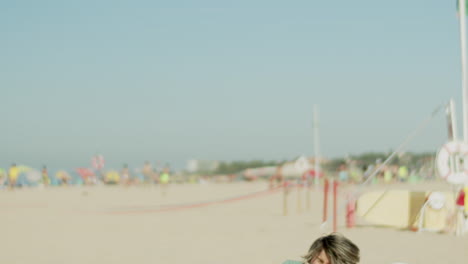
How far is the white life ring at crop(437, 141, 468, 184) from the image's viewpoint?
368 inches

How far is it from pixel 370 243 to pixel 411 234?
139cm

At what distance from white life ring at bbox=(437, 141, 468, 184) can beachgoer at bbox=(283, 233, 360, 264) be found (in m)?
7.57

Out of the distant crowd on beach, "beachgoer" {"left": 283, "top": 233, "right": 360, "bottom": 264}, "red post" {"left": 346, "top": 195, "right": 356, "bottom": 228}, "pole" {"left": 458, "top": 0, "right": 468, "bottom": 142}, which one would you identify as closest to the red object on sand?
"pole" {"left": 458, "top": 0, "right": 468, "bottom": 142}

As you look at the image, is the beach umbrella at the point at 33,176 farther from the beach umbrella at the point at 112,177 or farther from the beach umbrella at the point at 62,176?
the beach umbrella at the point at 112,177

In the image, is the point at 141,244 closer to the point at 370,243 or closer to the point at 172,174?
the point at 370,243

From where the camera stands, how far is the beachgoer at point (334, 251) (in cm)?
241

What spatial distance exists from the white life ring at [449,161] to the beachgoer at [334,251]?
7566 millimetres

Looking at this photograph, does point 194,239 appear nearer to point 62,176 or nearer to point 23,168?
point 23,168

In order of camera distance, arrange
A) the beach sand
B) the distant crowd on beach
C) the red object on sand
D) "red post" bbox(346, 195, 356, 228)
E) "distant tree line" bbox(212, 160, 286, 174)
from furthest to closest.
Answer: "distant tree line" bbox(212, 160, 286, 174)
the distant crowd on beach
"red post" bbox(346, 195, 356, 228)
the red object on sand
the beach sand

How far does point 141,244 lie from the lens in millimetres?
8695

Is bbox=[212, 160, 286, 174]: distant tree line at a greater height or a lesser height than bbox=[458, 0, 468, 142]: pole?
lesser

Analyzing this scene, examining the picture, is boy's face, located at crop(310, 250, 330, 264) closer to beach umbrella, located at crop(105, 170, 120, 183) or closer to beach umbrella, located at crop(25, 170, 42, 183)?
beach umbrella, located at crop(25, 170, 42, 183)

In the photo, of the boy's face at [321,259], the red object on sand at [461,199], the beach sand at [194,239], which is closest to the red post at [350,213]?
the beach sand at [194,239]

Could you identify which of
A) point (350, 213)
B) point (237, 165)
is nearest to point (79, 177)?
point (237, 165)
